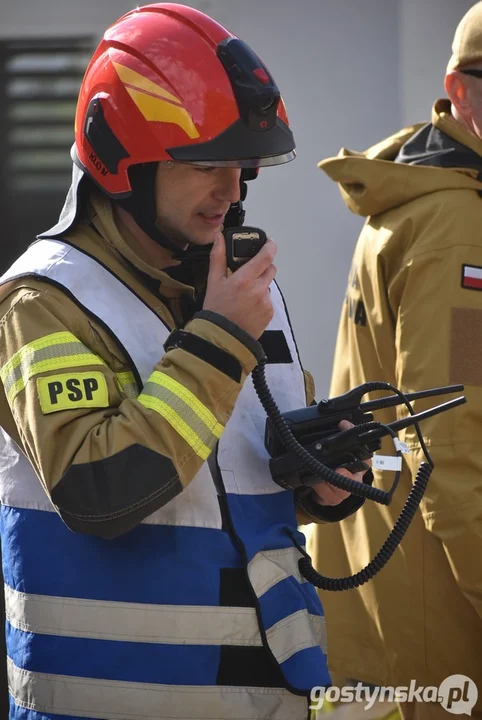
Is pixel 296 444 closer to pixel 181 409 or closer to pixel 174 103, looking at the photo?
pixel 181 409

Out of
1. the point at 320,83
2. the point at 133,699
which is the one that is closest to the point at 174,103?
the point at 133,699

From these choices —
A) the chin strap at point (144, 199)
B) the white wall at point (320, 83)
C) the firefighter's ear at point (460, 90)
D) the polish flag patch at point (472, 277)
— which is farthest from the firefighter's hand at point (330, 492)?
the white wall at point (320, 83)

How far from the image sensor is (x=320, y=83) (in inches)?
181

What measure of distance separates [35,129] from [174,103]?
2802 mm

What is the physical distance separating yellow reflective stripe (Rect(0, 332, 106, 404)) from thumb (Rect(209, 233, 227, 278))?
0.26 meters

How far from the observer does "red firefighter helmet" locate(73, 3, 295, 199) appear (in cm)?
198

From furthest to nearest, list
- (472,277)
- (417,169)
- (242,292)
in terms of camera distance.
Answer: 1. (417,169)
2. (472,277)
3. (242,292)

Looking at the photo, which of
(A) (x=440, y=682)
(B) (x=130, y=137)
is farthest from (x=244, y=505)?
(A) (x=440, y=682)

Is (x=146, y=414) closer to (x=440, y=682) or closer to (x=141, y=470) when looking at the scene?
Answer: (x=141, y=470)

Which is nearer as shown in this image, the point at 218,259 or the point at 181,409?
the point at 181,409

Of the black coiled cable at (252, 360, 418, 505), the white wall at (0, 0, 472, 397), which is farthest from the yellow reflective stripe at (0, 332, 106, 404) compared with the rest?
the white wall at (0, 0, 472, 397)

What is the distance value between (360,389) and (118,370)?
49 centimetres

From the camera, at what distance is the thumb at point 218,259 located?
6.29 feet

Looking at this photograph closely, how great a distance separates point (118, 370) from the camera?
1.91 metres
